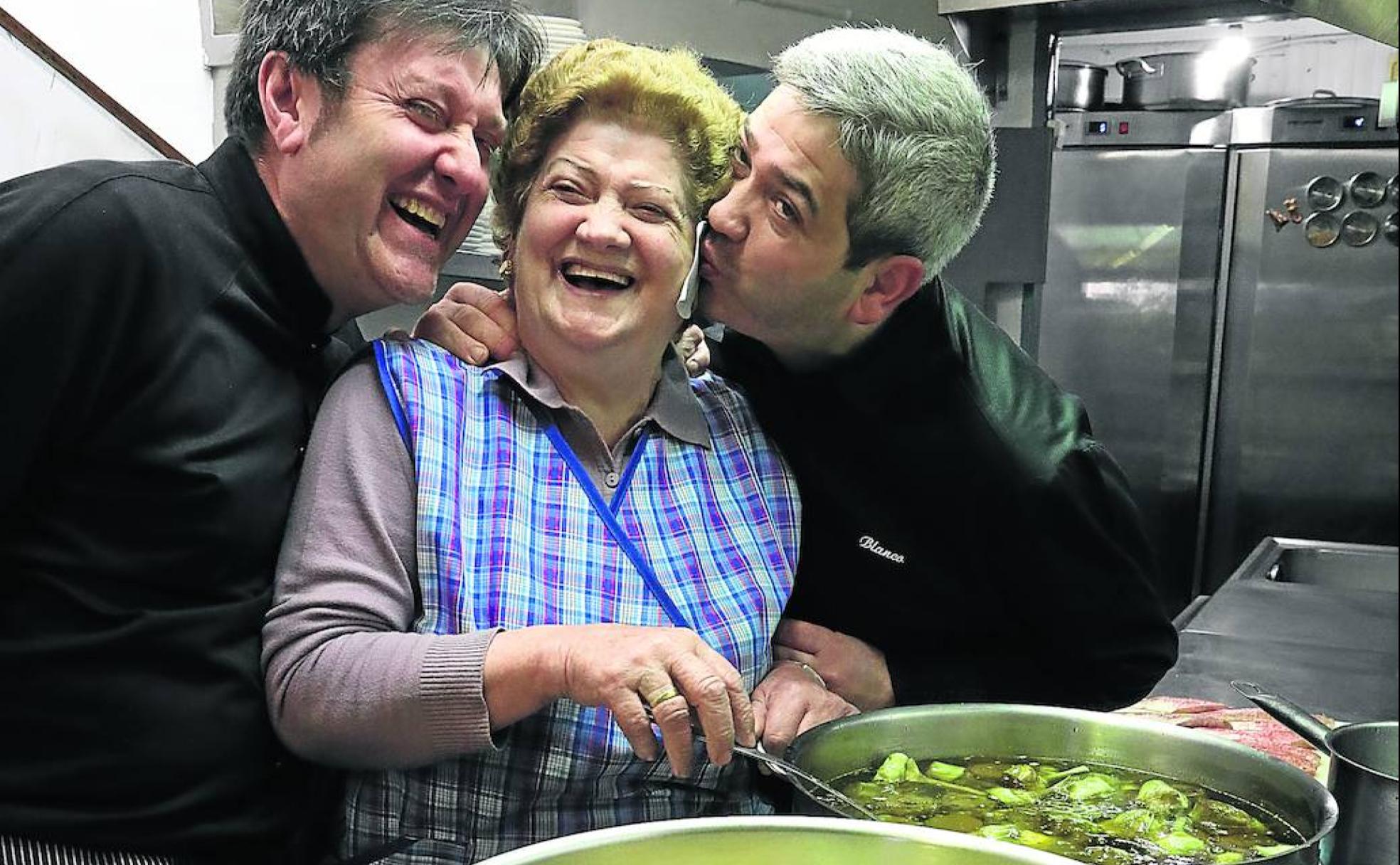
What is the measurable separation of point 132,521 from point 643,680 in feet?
1.47

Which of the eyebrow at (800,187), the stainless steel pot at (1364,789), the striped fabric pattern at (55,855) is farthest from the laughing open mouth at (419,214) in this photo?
the stainless steel pot at (1364,789)

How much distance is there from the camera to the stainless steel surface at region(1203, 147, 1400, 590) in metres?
1.44

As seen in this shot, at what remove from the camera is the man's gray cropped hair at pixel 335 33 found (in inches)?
43.0

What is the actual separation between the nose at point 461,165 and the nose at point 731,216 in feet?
0.72

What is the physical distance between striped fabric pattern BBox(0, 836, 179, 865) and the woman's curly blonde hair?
2.08 feet

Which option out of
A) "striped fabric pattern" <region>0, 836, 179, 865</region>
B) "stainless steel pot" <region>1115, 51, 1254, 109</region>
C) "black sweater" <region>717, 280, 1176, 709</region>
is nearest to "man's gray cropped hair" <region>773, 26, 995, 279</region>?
"black sweater" <region>717, 280, 1176, 709</region>

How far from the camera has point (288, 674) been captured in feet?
3.24

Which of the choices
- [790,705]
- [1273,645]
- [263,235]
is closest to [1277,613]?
[1273,645]

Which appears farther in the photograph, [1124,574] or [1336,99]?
[1336,99]

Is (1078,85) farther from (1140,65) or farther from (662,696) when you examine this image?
(662,696)

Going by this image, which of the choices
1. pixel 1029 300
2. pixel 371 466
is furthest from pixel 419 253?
pixel 1029 300

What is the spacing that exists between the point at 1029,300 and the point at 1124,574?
35 cm

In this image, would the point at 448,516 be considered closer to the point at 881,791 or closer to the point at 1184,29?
the point at 881,791

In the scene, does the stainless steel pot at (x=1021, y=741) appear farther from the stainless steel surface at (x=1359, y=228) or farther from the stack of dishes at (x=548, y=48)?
the stack of dishes at (x=548, y=48)
